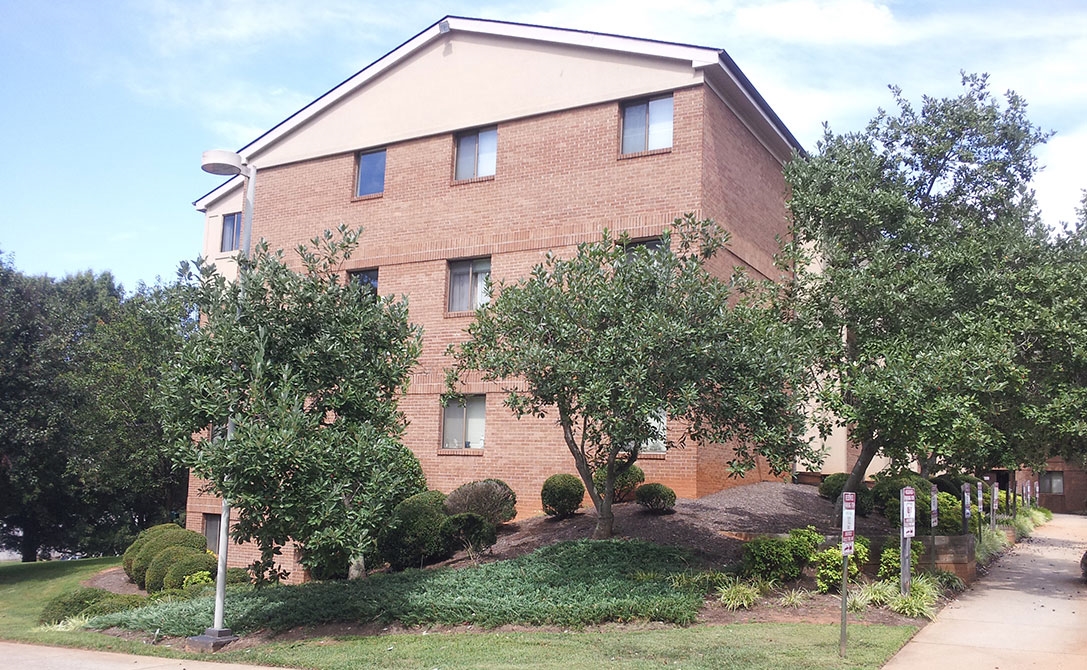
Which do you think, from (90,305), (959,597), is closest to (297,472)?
(959,597)

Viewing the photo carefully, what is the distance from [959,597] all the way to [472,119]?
14835mm

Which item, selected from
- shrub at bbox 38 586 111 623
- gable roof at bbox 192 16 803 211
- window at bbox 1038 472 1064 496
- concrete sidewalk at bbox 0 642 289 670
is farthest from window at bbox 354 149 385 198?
window at bbox 1038 472 1064 496

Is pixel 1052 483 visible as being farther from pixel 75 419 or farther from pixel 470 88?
pixel 75 419

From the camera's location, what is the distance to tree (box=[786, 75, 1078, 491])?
1379 cm

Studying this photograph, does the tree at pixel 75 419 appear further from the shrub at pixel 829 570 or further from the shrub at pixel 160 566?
the shrub at pixel 829 570

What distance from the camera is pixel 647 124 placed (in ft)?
67.3

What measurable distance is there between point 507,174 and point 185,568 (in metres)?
11.1

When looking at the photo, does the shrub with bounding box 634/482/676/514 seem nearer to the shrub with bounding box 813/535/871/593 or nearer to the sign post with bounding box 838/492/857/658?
the shrub with bounding box 813/535/871/593

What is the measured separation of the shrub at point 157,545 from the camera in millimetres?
20766

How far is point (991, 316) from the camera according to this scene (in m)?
15.0

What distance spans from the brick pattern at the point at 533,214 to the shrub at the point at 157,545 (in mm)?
2212

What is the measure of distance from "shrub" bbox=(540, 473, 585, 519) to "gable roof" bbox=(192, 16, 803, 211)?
8921 mm

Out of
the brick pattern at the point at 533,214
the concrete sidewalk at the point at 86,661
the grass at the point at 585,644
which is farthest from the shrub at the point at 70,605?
the brick pattern at the point at 533,214

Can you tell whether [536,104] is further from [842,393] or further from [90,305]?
[90,305]
